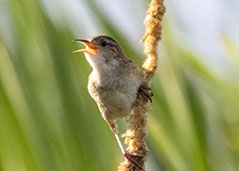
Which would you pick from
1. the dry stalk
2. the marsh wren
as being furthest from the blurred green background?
the marsh wren

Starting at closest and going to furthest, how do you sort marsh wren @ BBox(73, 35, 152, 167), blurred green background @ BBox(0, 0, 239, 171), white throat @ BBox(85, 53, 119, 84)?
1. blurred green background @ BBox(0, 0, 239, 171)
2. marsh wren @ BBox(73, 35, 152, 167)
3. white throat @ BBox(85, 53, 119, 84)

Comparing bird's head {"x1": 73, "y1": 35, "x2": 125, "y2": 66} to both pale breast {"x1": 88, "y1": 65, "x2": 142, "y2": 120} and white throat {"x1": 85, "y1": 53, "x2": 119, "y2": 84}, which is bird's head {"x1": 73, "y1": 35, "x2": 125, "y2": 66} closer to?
white throat {"x1": 85, "y1": 53, "x2": 119, "y2": 84}

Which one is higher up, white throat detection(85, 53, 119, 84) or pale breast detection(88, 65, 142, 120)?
white throat detection(85, 53, 119, 84)

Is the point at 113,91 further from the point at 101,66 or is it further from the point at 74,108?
the point at 74,108

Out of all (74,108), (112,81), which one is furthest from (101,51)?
(74,108)

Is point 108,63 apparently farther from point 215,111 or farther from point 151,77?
point 215,111

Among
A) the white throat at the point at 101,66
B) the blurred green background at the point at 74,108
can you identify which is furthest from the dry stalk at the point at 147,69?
the white throat at the point at 101,66

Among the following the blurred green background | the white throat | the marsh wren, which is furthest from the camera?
the white throat

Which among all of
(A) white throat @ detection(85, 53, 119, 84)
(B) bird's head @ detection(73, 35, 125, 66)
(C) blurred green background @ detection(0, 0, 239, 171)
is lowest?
(C) blurred green background @ detection(0, 0, 239, 171)
